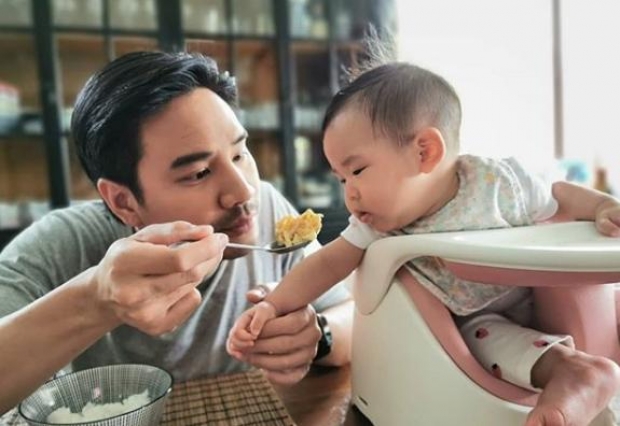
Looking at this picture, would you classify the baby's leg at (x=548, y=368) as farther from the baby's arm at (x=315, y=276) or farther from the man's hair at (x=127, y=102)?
the man's hair at (x=127, y=102)

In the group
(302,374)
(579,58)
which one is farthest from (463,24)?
(302,374)

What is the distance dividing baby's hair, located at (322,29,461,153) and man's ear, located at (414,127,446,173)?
0.01 metres

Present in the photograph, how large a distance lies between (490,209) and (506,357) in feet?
0.63

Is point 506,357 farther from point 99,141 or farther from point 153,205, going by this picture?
point 99,141

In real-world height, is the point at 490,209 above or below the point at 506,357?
above

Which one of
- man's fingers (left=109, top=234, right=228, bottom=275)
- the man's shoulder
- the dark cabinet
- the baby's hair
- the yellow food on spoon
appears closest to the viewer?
man's fingers (left=109, top=234, right=228, bottom=275)

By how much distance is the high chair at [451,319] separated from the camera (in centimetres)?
43

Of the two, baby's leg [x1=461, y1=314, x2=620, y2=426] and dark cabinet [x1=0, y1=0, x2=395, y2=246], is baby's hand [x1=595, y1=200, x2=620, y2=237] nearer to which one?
baby's leg [x1=461, y1=314, x2=620, y2=426]

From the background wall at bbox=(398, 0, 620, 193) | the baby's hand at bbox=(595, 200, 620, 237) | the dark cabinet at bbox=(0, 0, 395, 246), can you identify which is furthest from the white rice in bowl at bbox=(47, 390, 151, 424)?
the background wall at bbox=(398, 0, 620, 193)

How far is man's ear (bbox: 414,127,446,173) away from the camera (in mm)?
644

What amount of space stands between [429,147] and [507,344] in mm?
256

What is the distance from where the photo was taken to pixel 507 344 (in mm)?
565

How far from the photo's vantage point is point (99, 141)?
32.7 inches

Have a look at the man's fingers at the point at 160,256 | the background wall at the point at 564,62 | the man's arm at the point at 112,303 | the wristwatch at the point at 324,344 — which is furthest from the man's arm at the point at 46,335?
the background wall at the point at 564,62
